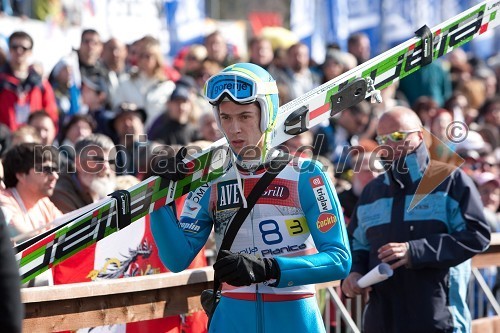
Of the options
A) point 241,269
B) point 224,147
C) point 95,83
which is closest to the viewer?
point 241,269

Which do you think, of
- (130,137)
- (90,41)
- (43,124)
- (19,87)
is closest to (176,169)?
(43,124)

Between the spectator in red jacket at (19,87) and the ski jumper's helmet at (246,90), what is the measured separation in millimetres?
5603

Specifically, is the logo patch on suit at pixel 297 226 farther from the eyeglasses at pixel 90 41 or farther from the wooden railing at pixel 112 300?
the eyeglasses at pixel 90 41

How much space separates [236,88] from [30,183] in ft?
8.75

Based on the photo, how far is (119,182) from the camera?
24.0 feet

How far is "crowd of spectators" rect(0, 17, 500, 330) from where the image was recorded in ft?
24.6

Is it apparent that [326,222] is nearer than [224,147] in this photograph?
Yes

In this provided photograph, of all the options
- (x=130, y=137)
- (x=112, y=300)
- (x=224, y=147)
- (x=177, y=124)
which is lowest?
(x=112, y=300)

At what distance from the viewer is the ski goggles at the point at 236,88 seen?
14.3 ft

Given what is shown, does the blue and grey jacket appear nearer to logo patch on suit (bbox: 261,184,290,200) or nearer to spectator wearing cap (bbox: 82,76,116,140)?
logo patch on suit (bbox: 261,184,290,200)

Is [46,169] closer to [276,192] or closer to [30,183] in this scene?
[30,183]

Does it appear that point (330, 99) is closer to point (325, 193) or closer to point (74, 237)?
point (325, 193)

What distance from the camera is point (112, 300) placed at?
526cm

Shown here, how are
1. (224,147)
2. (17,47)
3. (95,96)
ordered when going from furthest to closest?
(95,96)
(17,47)
(224,147)
